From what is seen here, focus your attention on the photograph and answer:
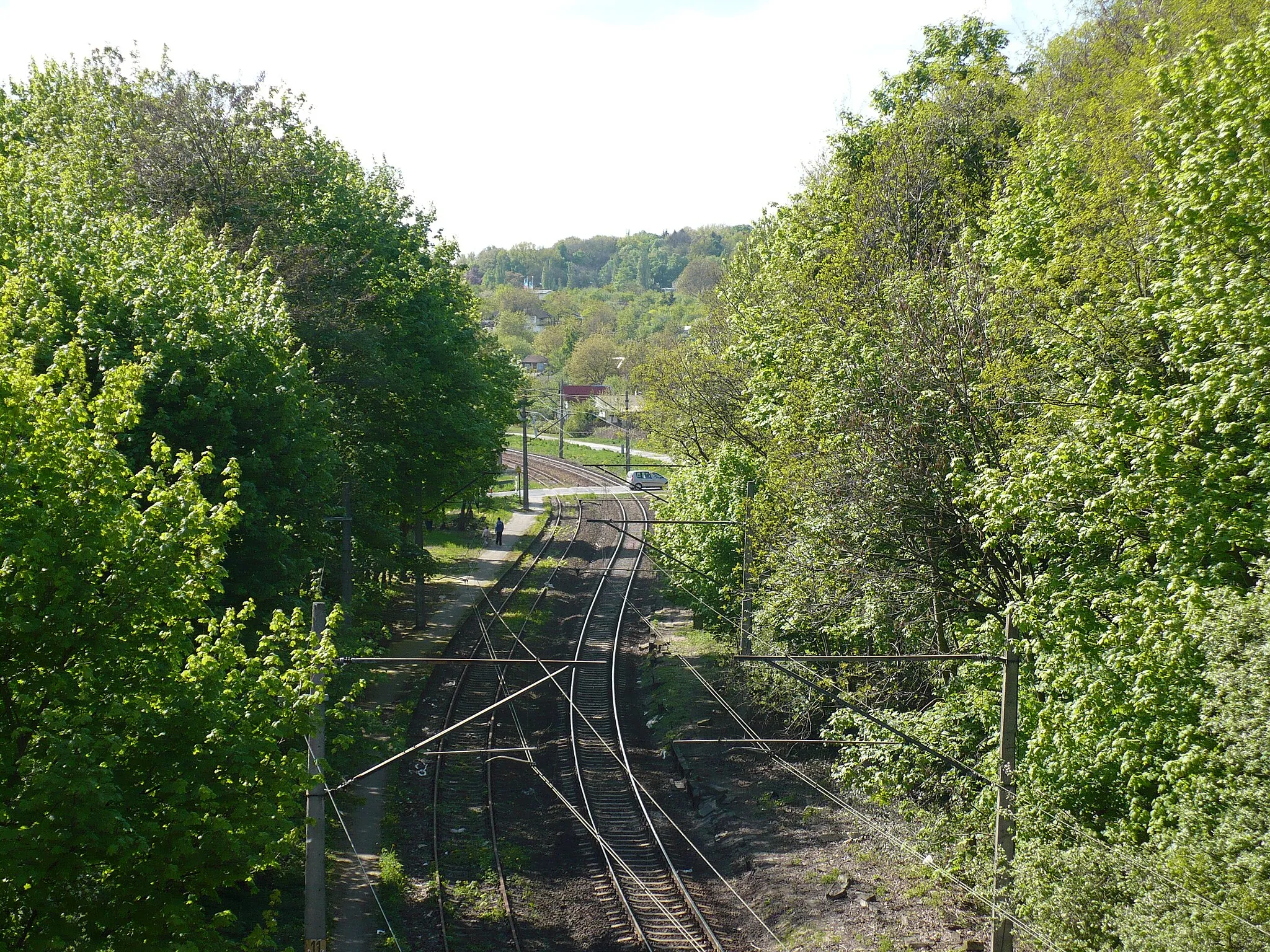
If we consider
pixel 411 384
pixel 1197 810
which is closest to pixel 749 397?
pixel 411 384

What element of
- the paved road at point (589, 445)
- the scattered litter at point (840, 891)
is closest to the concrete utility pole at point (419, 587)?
the scattered litter at point (840, 891)

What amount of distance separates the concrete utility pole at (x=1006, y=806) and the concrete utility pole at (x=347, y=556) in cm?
1543

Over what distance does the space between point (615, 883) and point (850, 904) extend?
378cm

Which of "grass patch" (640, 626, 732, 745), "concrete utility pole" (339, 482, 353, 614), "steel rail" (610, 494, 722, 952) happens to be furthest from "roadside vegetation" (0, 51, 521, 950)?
"grass patch" (640, 626, 732, 745)

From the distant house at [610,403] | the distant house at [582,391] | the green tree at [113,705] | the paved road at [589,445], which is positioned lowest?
the paved road at [589,445]

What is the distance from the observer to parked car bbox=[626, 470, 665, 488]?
53531mm

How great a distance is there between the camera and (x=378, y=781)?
20.7m

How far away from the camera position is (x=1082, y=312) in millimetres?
12594

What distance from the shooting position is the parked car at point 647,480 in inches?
2108

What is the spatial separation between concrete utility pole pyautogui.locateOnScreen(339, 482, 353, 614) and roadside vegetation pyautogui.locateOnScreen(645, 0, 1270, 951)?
9239 millimetres

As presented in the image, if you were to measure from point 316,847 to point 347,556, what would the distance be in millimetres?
12636

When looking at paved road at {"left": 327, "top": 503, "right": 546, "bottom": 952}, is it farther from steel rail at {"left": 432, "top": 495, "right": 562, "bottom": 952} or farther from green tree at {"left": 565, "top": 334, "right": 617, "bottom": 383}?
green tree at {"left": 565, "top": 334, "right": 617, "bottom": 383}

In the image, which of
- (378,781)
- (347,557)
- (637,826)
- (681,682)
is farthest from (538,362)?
(637,826)

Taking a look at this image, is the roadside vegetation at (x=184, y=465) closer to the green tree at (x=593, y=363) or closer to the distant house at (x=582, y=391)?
the distant house at (x=582, y=391)
